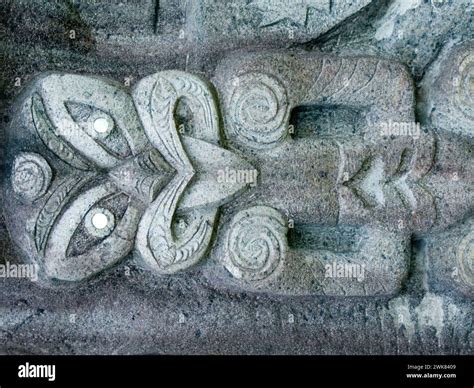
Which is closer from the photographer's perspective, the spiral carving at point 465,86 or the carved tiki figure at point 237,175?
the carved tiki figure at point 237,175

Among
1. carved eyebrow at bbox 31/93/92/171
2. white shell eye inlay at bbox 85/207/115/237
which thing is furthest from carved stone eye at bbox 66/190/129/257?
carved eyebrow at bbox 31/93/92/171

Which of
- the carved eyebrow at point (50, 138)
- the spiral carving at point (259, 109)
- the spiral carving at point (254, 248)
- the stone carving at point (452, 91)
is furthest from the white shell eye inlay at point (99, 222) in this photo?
the stone carving at point (452, 91)

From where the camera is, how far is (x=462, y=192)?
101 inches

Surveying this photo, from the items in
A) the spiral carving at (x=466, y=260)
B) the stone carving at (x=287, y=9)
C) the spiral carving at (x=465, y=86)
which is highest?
the stone carving at (x=287, y=9)

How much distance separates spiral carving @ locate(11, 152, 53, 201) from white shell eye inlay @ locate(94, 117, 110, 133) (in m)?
0.20

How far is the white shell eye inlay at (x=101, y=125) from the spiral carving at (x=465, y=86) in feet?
3.83

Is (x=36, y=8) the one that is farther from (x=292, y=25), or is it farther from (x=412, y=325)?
(x=412, y=325)

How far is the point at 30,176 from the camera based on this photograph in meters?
2.41

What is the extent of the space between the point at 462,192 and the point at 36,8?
156 centimetres

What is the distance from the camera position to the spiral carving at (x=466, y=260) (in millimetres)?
2547

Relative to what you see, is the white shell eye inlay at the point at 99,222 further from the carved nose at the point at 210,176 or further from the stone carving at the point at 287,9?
the stone carving at the point at 287,9

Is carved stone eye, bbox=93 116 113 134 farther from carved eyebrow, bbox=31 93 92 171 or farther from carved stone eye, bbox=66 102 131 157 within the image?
carved eyebrow, bbox=31 93 92 171

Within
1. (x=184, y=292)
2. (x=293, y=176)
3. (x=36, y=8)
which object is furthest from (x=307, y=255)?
(x=36, y=8)

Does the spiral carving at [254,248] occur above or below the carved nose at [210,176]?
below
